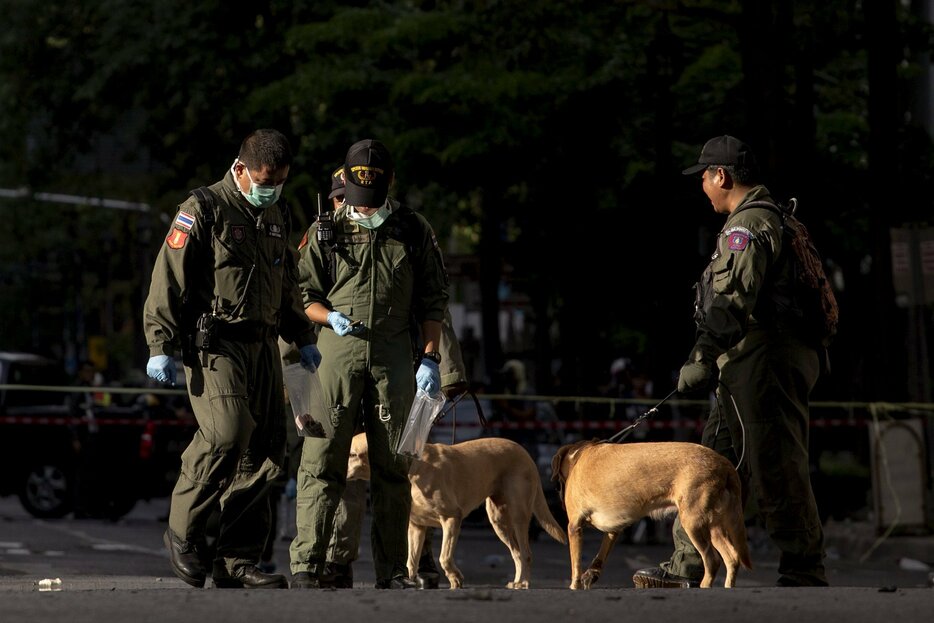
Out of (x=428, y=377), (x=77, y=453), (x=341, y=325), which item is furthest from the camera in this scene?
(x=77, y=453)

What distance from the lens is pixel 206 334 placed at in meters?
8.79

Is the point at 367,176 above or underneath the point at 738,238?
above

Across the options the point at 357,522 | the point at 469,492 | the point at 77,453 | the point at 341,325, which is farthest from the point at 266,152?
the point at 77,453

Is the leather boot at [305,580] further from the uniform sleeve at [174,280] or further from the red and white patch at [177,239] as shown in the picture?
the red and white patch at [177,239]

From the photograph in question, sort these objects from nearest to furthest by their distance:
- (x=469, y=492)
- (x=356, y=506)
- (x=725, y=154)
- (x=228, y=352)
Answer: (x=228, y=352), (x=725, y=154), (x=356, y=506), (x=469, y=492)

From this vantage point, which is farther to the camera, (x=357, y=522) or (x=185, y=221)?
(x=357, y=522)

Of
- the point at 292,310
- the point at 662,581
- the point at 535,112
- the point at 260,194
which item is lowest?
the point at 662,581

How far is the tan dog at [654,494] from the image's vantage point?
9492mm

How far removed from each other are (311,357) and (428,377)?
20.7 inches

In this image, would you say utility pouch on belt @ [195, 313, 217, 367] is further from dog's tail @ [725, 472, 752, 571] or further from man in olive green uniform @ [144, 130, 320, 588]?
dog's tail @ [725, 472, 752, 571]

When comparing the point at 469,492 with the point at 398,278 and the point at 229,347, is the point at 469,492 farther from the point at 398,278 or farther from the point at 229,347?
the point at 229,347

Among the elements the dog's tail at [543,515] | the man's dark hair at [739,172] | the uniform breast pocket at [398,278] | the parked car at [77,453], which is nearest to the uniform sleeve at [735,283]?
the man's dark hair at [739,172]

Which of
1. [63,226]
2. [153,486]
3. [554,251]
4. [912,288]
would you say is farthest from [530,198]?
[63,226]

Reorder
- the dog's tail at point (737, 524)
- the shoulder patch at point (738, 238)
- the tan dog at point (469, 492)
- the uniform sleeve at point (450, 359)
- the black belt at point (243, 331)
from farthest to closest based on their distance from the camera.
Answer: the tan dog at point (469, 492) < the uniform sleeve at point (450, 359) < the dog's tail at point (737, 524) < the shoulder patch at point (738, 238) < the black belt at point (243, 331)
